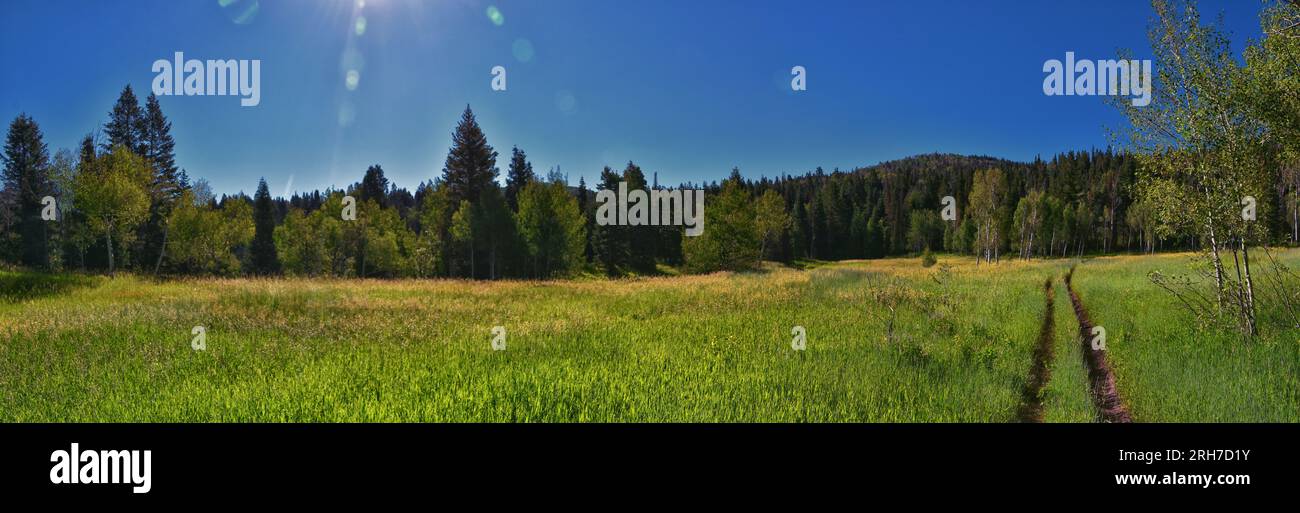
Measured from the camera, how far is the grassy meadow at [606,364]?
6.25 metres

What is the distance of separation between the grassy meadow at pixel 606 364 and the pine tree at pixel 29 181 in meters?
47.8

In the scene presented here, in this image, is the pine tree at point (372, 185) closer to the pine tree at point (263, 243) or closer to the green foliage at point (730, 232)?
the pine tree at point (263, 243)

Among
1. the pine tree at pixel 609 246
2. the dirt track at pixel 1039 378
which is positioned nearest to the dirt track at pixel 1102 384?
the dirt track at pixel 1039 378

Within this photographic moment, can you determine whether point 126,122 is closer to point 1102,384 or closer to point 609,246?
point 609,246

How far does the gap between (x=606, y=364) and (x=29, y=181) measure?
6806 centimetres

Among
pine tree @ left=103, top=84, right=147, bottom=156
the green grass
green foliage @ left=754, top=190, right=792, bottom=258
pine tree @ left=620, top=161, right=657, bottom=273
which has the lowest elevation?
the green grass

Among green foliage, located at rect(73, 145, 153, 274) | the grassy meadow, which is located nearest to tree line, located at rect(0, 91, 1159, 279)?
green foliage, located at rect(73, 145, 153, 274)

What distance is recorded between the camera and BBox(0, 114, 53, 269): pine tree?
43500mm

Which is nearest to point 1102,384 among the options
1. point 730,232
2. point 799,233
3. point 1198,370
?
point 1198,370

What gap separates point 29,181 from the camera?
44.7 m

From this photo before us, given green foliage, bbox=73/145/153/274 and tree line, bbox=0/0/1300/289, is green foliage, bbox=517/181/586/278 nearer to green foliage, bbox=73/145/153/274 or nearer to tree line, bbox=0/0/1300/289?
tree line, bbox=0/0/1300/289

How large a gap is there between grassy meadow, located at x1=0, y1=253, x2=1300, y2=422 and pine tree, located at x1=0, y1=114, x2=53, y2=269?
47.8 meters
